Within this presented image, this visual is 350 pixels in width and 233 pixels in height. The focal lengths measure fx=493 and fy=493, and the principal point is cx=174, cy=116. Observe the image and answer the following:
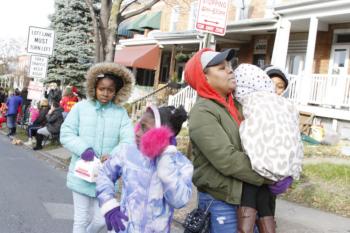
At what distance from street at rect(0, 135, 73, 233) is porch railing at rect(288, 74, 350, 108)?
24.6 feet

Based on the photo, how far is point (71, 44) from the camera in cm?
3212

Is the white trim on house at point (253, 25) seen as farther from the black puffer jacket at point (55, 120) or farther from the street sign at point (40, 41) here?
the black puffer jacket at point (55, 120)

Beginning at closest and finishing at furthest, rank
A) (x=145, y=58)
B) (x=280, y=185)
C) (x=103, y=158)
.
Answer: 1. (x=280, y=185)
2. (x=103, y=158)
3. (x=145, y=58)

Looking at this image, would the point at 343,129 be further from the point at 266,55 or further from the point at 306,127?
the point at 266,55

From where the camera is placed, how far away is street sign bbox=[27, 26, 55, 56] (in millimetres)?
14141

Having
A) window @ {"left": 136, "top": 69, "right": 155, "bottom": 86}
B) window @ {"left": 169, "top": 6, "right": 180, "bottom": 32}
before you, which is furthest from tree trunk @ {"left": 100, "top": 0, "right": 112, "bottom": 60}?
window @ {"left": 136, "top": 69, "right": 155, "bottom": 86}

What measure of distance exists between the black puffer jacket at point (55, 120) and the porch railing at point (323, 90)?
673cm

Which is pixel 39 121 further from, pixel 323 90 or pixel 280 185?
pixel 280 185

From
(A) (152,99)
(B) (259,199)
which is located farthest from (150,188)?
(A) (152,99)

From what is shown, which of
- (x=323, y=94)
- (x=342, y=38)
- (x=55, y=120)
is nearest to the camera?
(x=55, y=120)

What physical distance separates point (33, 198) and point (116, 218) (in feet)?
17.8

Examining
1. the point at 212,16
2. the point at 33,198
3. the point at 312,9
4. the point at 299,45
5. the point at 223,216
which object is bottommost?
the point at 33,198

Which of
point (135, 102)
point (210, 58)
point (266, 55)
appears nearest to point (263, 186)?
point (210, 58)

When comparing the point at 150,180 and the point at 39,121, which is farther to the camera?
the point at 39,121
